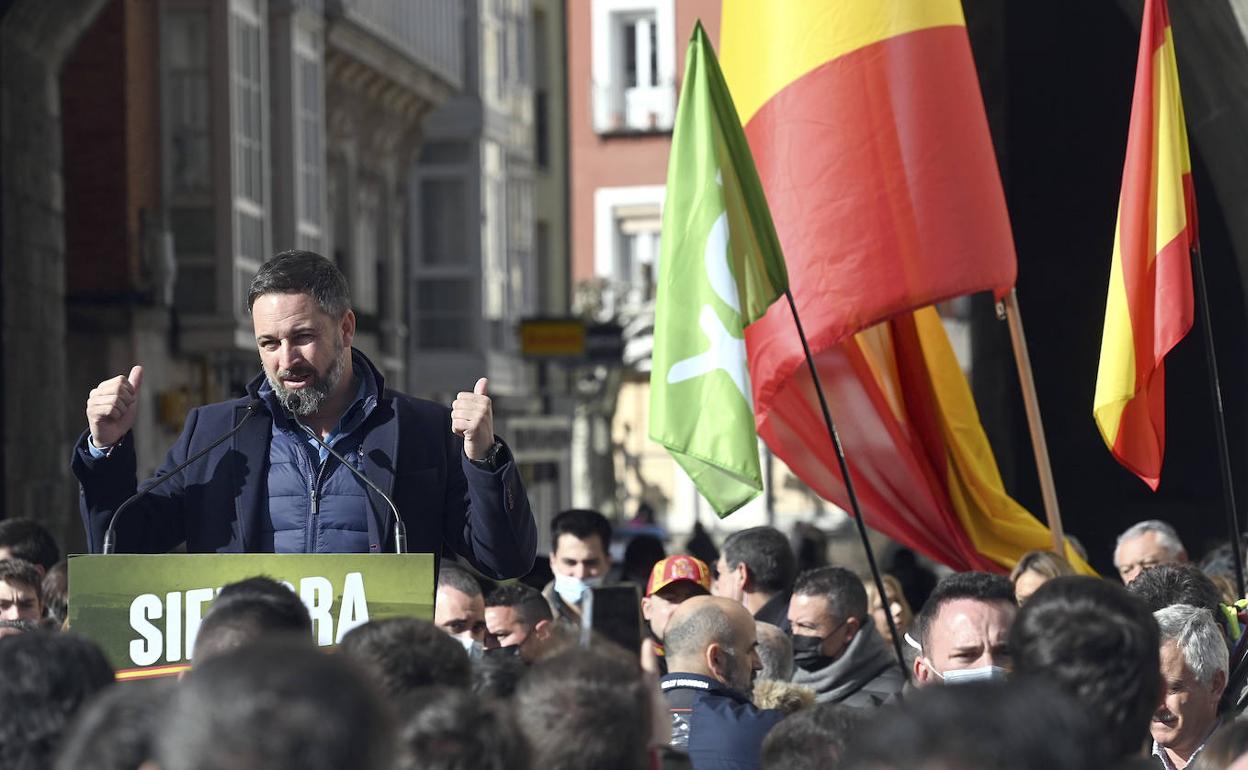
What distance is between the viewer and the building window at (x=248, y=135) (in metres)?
21.6

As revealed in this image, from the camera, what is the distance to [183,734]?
7.77 feet

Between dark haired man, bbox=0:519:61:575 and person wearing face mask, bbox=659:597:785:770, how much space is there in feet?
9.04

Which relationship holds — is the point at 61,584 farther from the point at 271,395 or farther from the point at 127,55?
the point at 127,55

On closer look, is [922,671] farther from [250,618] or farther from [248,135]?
[248,135]

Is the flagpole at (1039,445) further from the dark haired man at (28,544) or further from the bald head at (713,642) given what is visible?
the dark haired man at (28,544)

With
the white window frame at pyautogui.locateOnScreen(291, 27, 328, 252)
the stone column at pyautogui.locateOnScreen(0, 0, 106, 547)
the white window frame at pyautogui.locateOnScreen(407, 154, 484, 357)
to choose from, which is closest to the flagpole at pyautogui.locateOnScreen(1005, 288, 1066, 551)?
the stone column at pyautogui.locateOnScreen(0, 0, 106, 547)

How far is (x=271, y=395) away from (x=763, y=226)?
85.1 inches

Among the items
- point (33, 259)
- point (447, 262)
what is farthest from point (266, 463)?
point (447, 262)

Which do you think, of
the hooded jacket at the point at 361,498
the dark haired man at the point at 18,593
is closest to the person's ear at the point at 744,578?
the dark haired man at the point at 18,593

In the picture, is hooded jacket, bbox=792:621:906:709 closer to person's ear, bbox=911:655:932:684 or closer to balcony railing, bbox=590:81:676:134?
person's ear, bbox=911:655:932:684

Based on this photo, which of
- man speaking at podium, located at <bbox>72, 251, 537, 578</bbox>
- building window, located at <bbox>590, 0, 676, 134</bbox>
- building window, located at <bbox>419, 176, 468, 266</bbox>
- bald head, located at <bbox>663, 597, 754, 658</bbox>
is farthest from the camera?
building window, located at <bbox>590, 0, 676, 134</bbox>

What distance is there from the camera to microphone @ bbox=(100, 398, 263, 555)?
15.9 feet

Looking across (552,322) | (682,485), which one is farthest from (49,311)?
(682,485)

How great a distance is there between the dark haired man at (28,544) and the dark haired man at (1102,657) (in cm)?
462
